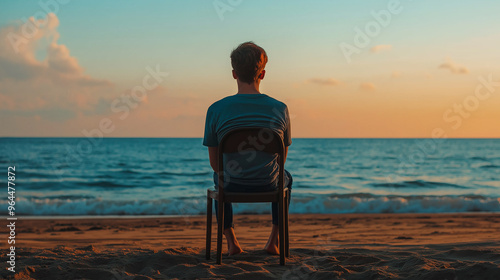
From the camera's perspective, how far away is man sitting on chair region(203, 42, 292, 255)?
2.76 metres

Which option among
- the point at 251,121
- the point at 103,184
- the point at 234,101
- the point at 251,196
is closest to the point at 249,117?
the point at 251,121

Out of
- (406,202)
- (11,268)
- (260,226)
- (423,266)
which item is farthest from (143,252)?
(406,202)

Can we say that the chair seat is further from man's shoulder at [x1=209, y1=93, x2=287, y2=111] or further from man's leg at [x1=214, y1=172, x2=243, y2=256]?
man's shoulder at [x1=209, y1=93, x2=287, y2=111]

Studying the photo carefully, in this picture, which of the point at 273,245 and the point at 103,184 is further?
the point at 103,184

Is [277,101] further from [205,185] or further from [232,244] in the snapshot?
[205,185]

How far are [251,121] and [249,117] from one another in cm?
3

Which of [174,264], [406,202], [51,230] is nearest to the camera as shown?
[174,264]

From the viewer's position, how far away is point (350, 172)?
773 inches

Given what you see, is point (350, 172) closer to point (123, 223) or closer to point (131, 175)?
point (131, 175)

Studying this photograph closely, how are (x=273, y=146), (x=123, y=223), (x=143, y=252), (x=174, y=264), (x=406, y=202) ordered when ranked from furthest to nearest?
(x=406, y=202), (x=123, y=223), (x=143, y=252), (x=174, y=264), (x=273, y=146)

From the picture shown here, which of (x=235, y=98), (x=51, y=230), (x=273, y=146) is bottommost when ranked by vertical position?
(x=51, y=230)

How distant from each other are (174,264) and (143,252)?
1.72 ft

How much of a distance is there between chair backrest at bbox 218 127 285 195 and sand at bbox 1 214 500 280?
67cm

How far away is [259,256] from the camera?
3.29m
